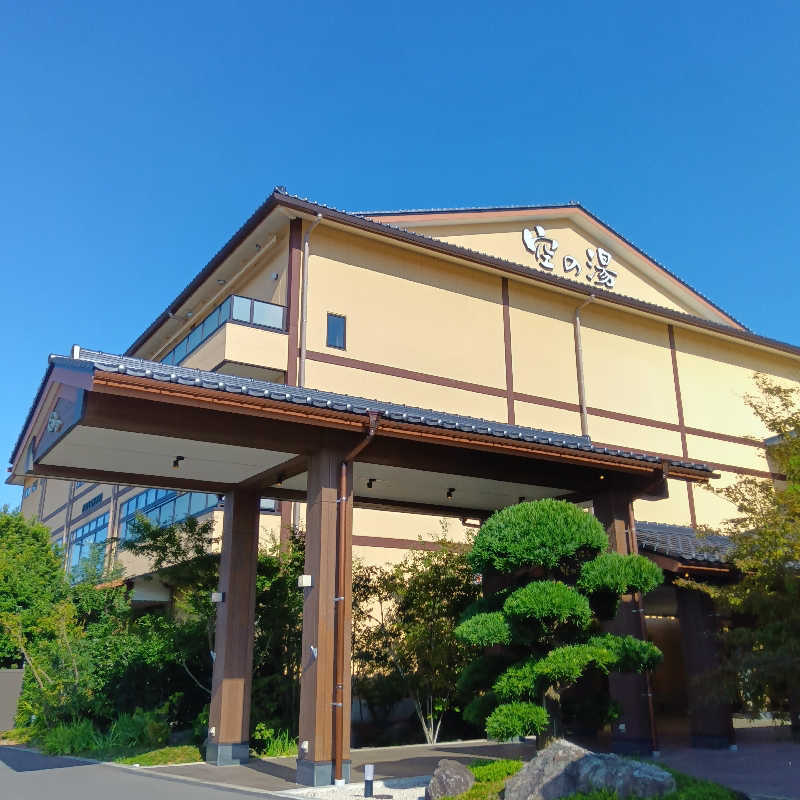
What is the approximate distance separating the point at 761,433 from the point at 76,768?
903 inches

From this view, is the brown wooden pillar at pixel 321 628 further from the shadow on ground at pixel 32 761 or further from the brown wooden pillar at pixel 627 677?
the shadow on ground at pixel 32 761

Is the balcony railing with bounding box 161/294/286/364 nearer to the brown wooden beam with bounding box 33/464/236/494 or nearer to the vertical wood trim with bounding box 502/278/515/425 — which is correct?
the brown wooden beam with bounding box 33/464/236/494

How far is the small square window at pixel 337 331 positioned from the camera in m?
18.7

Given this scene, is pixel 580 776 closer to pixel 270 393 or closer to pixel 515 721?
pixel 515 721

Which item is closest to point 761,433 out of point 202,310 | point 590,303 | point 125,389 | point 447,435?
point 590,303

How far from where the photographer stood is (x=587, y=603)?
9.10m

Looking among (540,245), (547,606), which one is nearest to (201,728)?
(547,606)

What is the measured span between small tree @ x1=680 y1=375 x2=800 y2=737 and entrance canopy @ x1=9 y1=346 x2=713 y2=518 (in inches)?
99.0

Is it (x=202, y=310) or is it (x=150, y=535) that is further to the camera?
(x=202, y=310)

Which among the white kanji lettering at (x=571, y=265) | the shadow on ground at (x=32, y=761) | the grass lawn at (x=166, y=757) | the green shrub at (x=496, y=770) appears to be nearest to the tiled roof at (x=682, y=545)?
the green shrub at (x=496, y=770)

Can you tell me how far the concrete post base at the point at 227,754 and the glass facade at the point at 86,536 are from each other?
14.6 meters

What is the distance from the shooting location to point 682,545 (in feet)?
44.3

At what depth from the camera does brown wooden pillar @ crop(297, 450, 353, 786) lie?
934 centimetres

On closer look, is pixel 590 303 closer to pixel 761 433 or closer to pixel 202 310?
pixel 761 433
